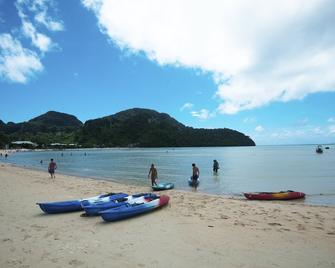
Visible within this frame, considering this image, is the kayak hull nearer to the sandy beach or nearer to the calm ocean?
the sandy beach

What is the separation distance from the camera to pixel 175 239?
885 centimetres

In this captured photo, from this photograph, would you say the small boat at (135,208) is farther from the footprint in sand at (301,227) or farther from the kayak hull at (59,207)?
the footprint in sand at (301,227)

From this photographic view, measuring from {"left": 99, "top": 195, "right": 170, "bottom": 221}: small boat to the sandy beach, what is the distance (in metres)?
0.29

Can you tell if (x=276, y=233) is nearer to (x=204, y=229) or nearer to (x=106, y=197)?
(x=204, y=229)

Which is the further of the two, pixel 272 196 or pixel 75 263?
pixel 272 196

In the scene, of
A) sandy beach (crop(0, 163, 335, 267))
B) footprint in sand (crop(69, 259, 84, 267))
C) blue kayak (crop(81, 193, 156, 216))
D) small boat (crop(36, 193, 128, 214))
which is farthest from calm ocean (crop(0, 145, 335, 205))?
footprint in sand (crop(69, 259, 84, 267))

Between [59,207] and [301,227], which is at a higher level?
[59,207]

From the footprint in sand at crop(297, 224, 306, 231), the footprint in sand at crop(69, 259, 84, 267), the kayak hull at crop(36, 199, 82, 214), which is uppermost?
the kayak hull at crop(36, 199, 82, 214)

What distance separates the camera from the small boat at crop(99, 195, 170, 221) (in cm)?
1095

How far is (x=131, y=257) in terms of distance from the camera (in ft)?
24.4

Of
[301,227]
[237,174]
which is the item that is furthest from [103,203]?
[237,174]

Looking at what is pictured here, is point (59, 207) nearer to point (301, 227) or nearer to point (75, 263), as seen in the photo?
point (75, 263)

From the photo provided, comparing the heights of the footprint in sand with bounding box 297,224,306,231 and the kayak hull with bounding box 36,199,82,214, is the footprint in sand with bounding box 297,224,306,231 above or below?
below

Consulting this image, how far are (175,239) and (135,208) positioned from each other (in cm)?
333
